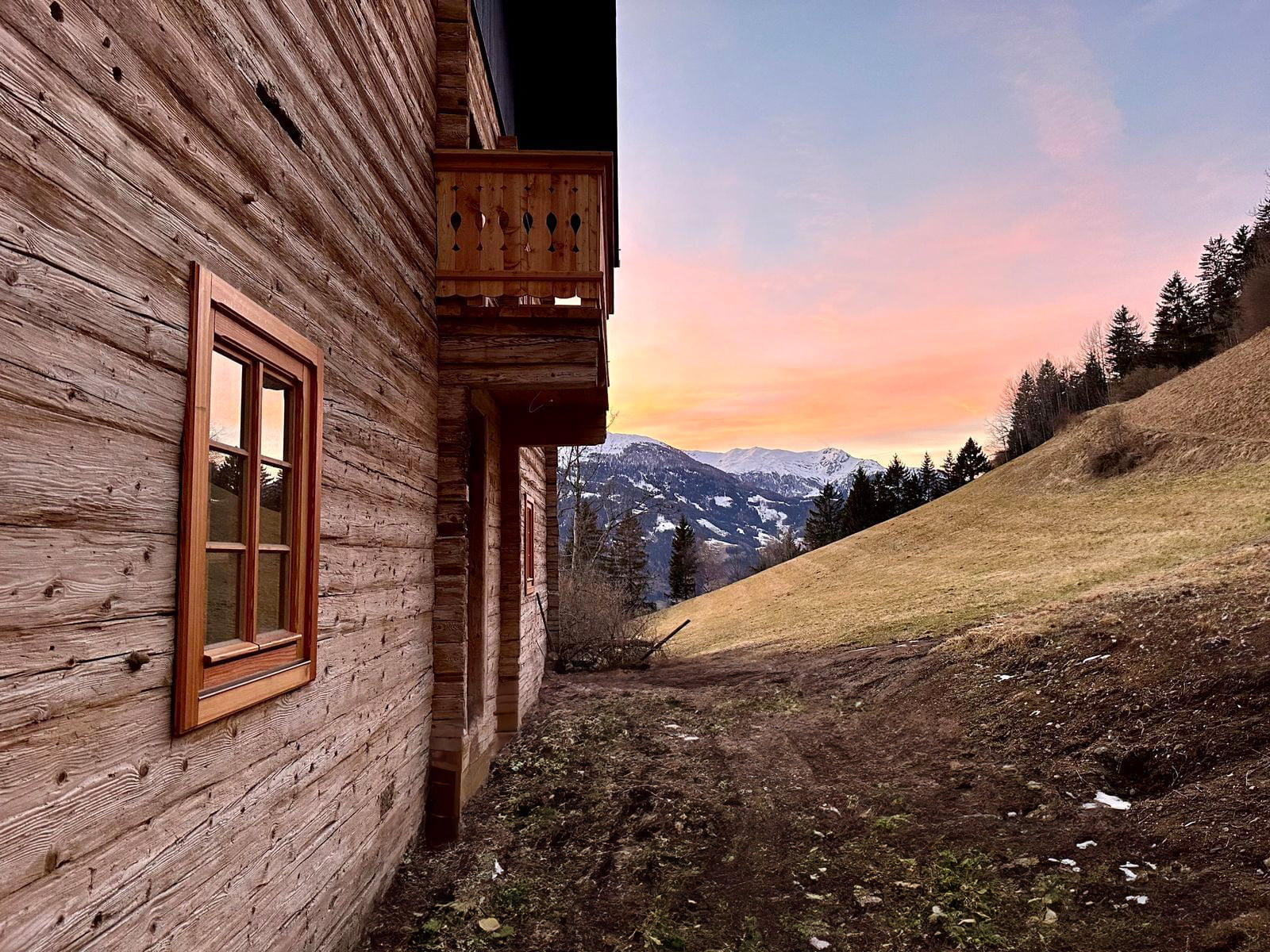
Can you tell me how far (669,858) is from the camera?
534 cm

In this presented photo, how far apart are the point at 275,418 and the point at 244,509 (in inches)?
20.1

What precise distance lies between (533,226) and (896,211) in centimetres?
1397

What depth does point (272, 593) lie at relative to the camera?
3.36m

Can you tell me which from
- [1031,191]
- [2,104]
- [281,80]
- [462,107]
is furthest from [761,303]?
[2,104]

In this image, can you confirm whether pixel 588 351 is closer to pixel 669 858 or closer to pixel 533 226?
pixel 533 226

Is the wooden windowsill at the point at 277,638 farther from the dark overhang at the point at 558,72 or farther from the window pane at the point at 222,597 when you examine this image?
the dark overhang at the point at 558,72

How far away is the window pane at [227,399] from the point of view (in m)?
2.86

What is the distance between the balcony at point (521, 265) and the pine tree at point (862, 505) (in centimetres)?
5733

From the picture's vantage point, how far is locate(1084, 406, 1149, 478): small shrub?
31.7 m

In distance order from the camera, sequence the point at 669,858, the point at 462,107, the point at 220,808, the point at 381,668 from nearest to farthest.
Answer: the point at 220,808
the point at 381,668
the point at 669,858
the point at 462,107

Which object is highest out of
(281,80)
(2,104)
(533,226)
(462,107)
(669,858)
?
(462,107)

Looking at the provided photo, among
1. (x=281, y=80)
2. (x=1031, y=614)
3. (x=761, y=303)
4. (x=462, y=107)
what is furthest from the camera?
(x=761, y=303)

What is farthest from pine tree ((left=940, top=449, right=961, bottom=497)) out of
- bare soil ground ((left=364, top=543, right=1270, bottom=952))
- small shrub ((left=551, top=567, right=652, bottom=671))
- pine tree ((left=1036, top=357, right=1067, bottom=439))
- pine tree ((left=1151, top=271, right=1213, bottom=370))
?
bare soil ground ((left=364, top=543, right=1270, bottom=952))

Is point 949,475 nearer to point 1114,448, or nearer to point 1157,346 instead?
point 1157,346
